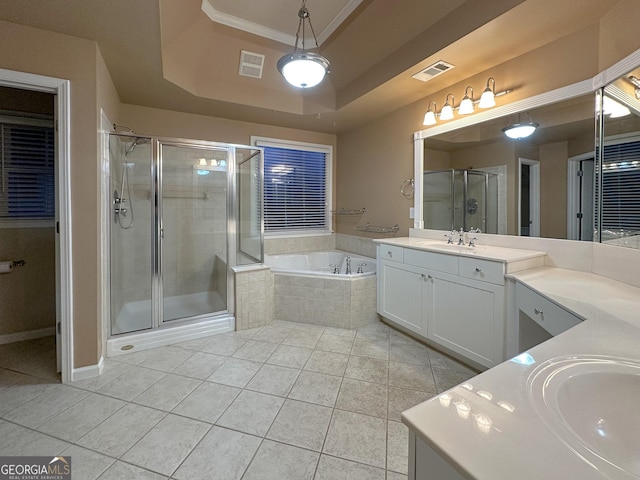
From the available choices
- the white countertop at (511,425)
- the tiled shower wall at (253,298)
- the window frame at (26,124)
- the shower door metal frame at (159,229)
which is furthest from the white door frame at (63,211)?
the white countertop at (511,425)

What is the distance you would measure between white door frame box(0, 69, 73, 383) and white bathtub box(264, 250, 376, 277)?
83.4 inches

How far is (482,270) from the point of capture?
2.12 meters

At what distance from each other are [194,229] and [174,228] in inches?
8.3

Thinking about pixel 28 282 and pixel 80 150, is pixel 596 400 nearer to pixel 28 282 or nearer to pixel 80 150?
pixel 80 150

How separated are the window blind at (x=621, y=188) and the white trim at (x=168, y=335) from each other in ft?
10.2

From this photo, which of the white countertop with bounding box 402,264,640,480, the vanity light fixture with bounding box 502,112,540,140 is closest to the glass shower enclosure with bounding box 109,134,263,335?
the vanity light fixture with bounding box 502,112,540,140

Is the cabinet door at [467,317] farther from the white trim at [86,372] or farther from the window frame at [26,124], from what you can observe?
the window frame at [26,124]

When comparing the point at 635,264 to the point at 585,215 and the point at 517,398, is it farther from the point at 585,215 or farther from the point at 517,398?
the point at 517,398

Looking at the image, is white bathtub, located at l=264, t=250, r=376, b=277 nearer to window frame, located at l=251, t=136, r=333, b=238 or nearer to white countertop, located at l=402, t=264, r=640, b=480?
window frame, located at l=251, t=136, r=333, b=238

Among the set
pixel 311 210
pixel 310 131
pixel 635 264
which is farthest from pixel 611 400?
pixel 310 131

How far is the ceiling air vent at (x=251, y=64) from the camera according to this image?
313cm

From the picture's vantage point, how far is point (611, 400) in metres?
0.69

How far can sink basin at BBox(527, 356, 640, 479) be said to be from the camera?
1.97ft

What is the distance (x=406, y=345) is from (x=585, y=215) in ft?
5.52
